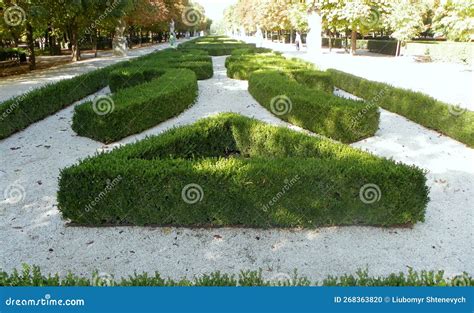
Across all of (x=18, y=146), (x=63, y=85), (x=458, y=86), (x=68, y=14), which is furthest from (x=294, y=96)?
(x=68, y=14)

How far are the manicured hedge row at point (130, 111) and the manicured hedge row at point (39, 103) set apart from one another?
5.90 feet

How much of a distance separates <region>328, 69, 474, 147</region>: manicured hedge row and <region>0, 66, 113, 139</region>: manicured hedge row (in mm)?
11407

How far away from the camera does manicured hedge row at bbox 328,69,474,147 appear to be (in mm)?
8766

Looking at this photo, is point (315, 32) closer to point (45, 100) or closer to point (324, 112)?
point (324, 112)

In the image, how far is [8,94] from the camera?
47.6 ft

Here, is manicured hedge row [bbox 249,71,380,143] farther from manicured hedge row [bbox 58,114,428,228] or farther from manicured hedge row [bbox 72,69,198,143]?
manicured hedge row [bbox 58,114,428,228]

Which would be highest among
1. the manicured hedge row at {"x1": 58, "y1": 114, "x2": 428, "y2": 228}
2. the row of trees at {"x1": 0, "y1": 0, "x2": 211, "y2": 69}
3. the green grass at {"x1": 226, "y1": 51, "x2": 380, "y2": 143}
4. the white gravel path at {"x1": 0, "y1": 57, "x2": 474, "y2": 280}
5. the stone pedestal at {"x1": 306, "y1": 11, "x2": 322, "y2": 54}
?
the row of trees at {"x1": 0, "y1": 0, "x2": 211, "y2": 69}

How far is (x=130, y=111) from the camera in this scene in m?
9.38

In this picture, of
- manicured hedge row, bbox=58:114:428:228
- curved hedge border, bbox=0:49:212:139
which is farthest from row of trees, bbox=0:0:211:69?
manicured hedge row, bbox=58:114:428:228

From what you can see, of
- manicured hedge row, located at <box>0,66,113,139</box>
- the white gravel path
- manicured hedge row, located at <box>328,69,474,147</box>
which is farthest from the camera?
manicured hedge row, located at <box>0,66,113,139</box>

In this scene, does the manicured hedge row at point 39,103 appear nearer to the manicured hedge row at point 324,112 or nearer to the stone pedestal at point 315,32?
the manicured hedge row at point 324,112

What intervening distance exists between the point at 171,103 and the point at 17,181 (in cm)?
523

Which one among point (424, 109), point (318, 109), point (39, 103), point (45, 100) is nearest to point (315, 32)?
point (424, 109)

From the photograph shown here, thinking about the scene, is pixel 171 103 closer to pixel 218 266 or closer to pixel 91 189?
pixel 91 189
